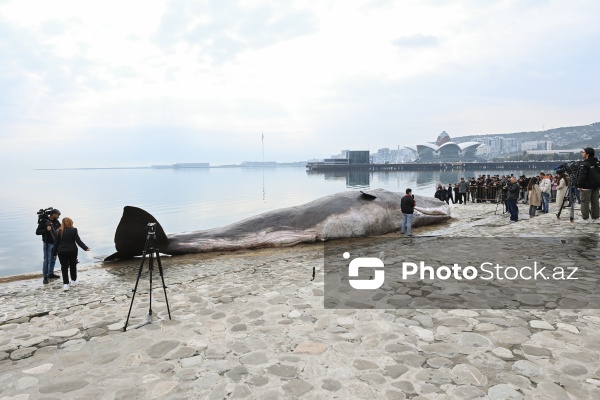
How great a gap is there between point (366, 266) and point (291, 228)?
5.82 metres

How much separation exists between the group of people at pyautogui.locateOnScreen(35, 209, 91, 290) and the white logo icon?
23.1 ft

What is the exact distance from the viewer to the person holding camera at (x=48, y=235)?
10414 mm

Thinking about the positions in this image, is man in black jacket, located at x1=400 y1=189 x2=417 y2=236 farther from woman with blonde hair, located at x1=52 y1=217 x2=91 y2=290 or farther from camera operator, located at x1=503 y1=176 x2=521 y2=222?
woman with blonde hair, located at x1=52 y1=217 x2=91 y2=290

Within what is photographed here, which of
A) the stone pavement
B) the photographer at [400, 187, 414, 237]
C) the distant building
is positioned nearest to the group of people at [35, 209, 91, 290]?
the stone pavement

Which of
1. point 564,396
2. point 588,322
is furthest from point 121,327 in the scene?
point 588,322

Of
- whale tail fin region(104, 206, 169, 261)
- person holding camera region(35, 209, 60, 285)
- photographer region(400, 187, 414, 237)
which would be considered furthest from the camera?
photographer region(400, 187, 414, 237)

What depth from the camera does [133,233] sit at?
1223 centimetres

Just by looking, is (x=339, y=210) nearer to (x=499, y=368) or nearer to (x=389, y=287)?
(x=389, y=287)

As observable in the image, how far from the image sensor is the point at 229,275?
29.0 ft

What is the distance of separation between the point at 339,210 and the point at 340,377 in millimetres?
10819

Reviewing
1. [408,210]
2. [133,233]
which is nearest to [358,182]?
[408,210]

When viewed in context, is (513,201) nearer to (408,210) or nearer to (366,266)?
(408,210)

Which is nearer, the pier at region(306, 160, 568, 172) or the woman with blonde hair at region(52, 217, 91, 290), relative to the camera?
Answer: the woman with blonde hair at region(52, 217, 91, 290)

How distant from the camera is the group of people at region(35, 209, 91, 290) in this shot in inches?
372
